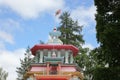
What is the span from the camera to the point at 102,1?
760 inches

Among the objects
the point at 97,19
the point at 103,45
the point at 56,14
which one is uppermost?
the point at 56,14

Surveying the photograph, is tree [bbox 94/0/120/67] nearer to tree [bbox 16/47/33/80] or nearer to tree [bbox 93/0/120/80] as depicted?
tree [bbox 93/0/120/80]

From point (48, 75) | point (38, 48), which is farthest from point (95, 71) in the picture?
point (38, 48)

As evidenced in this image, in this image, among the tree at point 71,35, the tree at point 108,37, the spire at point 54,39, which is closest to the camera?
the tree at point 108,37

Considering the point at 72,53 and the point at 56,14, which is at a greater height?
the point at 56,14

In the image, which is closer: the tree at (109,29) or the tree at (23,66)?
the tree at (109,29)

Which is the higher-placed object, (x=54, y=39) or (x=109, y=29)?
(x=54, y=39)

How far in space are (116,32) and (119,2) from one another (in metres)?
2.15

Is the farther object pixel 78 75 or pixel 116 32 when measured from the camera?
pixel 78 75

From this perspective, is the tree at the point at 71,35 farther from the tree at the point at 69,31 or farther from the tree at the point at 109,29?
the tree at the point at 109,29

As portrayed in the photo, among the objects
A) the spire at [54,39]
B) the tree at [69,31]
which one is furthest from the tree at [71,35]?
the spire at [54,39]

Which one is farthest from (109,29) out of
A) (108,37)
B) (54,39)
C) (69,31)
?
(69,31)

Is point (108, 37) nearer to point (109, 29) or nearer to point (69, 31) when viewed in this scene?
point (109, 29)

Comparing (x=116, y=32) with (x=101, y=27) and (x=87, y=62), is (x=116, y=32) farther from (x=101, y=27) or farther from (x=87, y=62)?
(x=87, y=62)
